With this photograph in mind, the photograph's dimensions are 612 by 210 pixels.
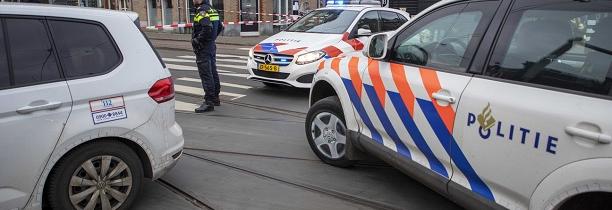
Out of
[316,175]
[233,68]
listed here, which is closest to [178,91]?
[233,68]

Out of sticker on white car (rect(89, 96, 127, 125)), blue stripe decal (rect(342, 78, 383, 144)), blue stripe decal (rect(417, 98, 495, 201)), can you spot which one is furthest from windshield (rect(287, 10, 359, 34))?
sticker on white car (rect(89, 96, 127, 125))

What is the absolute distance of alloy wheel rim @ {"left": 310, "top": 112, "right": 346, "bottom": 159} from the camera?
4660 millimetres

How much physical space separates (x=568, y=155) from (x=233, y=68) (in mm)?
10125

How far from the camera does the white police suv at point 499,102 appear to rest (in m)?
2.37

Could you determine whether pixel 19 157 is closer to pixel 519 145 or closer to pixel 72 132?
pixel 72 132

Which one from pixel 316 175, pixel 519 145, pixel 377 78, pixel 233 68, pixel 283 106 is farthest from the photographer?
pixel 233 68

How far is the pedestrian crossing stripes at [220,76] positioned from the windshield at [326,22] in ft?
4.81

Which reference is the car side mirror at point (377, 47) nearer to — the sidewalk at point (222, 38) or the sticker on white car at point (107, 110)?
the sticker on white car at point (107, 110)

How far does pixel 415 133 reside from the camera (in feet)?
11.4

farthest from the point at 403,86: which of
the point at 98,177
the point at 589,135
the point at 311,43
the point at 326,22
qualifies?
the point at 326,22

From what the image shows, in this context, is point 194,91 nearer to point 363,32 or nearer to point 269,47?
point 269,47

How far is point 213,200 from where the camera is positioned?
4.03m

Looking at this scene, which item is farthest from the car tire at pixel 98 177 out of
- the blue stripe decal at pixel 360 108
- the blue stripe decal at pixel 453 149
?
the blue stripe decal at pixel 453 149

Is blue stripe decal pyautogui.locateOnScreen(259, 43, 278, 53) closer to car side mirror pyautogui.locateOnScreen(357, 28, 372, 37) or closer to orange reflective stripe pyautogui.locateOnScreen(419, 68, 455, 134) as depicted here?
car side mirror pyautogui.locateOnScreen(357, 28, 372, 37)
